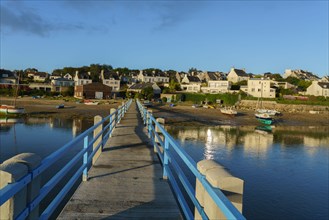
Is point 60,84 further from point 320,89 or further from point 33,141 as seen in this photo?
point 33,141

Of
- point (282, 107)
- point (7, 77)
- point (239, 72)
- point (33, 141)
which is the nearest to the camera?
point (33, 141)

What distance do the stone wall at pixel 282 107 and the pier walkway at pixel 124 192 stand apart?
7304cm

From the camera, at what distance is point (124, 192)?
5969mm

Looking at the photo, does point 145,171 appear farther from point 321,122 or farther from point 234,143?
point 321,122

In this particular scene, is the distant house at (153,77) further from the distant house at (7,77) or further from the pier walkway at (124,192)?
the pier walkway at (124,192)

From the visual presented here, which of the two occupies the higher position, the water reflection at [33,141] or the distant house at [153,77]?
the distant house at [153,77]

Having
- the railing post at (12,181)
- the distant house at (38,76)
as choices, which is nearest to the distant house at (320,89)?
the railing post at (12,181)

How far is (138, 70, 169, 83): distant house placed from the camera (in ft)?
400

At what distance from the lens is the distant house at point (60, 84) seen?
95375 millimetres

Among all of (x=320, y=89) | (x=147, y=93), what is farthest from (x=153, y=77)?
(x=320, y=89)

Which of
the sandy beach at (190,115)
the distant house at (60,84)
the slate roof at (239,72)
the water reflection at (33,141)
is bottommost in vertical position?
the water reflection at (33,141)

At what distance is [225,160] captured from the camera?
21.7m

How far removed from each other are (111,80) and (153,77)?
21.5m

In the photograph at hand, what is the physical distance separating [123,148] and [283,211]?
23.4 ft
